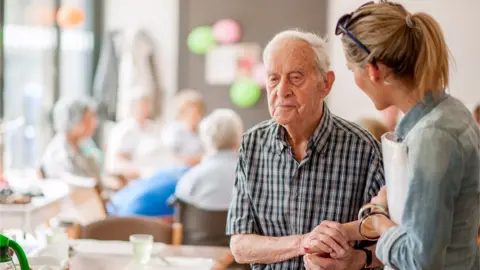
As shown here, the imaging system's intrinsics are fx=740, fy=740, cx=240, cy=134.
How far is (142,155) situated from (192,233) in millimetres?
2764

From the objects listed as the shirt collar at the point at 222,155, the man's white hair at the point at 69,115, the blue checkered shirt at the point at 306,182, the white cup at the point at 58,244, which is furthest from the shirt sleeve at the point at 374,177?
the man's white hair at the point at 69,115

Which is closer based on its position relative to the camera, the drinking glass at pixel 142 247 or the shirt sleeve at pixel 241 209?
the shirt sleeve at pixel 241 209

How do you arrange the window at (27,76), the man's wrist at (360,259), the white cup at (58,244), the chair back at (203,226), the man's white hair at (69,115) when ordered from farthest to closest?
the window at (27,76) → the man's white hair at (69,115) → the chair back at (203,226) → the white cup at (58,244) → the man's wrist at (360,259)

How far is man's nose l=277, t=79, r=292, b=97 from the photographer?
222 centimetres

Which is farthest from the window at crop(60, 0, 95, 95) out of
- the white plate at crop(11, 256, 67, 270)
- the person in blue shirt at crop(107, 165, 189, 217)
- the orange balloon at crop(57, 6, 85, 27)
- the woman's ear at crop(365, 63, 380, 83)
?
the woman's ear at crop(365, 63, 380, 83)

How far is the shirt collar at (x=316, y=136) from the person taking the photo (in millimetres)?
2273

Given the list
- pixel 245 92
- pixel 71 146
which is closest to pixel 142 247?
pixel 71 146

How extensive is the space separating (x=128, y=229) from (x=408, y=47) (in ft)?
6.82

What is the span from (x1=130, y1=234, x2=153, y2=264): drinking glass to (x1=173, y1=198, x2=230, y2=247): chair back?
167 centimetres

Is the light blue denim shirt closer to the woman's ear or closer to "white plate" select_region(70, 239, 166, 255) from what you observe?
the woman's ear

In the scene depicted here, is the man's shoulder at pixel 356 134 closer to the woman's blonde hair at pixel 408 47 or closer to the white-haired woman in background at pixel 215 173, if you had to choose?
the woman's blonde hair at pixel 408 47

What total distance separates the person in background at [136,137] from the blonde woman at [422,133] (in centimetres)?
541

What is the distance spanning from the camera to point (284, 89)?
222cm

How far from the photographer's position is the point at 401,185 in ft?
5.65
